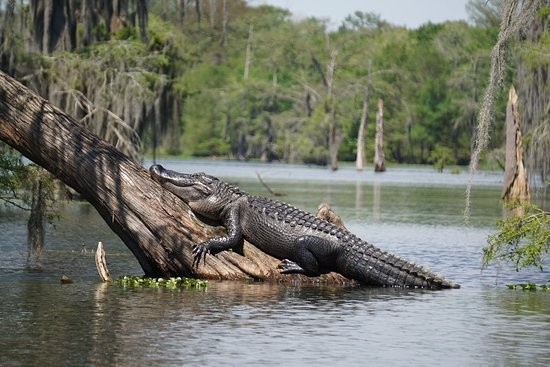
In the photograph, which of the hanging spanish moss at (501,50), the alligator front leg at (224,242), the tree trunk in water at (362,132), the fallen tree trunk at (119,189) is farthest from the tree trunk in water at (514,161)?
the tree trunk in water at (362,132)

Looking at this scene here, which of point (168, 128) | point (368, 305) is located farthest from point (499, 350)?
point (168, 128)

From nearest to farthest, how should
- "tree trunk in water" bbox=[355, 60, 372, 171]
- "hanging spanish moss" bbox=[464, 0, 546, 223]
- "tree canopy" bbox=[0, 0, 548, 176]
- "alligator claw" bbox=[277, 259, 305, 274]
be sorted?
"hanging spanish moss" bbox=[464, 0, 546, 223] → "alligator claw" bbox=[277, 259, 305, 274] → "tree trunk in water" bbox=[355, 60, 372, 171] → "tree canopy" bbox=[0, 0, 548, 176]

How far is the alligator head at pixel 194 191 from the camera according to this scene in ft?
57.9

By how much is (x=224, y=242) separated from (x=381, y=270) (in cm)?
230

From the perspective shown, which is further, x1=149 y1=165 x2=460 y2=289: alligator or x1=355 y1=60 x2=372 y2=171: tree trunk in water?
x1=355 y1=60 x2=372 y2=171: tree trunk in water

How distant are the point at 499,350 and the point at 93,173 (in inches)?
287

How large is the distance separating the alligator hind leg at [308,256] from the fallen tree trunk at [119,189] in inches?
4.9

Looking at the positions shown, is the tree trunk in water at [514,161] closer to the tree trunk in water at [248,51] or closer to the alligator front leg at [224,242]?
the alligator front leg at [224,242]

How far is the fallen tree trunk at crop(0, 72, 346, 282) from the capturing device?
17.1 metres

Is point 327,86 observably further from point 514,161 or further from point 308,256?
point 308,256

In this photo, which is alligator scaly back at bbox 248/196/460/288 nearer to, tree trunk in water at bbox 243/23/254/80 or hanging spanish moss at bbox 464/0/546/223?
hanging spanish moss at bbox 464/0/546/223

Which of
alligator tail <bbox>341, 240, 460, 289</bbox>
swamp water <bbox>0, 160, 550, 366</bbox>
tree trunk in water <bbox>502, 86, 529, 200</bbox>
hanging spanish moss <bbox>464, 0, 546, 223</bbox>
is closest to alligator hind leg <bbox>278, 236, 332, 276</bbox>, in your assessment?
alligator tail <bbox>341, 240, 460, 289</bbox>

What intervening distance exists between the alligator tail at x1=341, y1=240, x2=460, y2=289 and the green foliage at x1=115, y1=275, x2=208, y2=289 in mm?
2178

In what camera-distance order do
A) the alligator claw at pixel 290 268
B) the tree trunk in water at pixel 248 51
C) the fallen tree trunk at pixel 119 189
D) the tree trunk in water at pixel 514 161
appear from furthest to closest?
the tree trunk in water at pixel 248 51 < the tree trunk in water at pixel 514 161 < the alligator claw at pixel 290 268 < the fallen tree trunk at pixel 119 189
